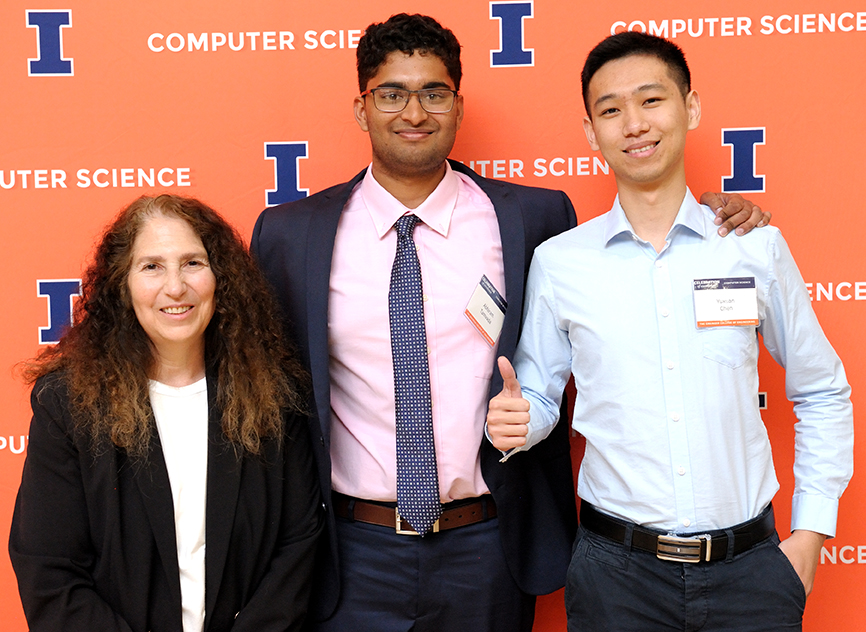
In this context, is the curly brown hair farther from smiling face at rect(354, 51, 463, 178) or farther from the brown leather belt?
smiling face at rect(354, 51, 463, 178)

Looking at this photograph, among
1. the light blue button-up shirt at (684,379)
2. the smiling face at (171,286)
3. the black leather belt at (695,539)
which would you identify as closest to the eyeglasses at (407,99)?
the light blue button-up shirt at (684,379)

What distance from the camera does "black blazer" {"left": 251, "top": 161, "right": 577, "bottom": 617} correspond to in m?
1.90

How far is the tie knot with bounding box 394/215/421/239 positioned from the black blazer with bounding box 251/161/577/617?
170 mm

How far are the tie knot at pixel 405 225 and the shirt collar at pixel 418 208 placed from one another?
0.01 meters

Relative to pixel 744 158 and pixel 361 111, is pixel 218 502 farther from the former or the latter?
pixel 744 158

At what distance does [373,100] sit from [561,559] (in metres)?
1.33

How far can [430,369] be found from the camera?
1.90 metres

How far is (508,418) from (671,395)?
1.23 feet

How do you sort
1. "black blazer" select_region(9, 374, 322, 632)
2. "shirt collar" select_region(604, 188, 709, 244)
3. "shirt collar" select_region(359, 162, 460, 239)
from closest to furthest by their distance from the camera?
1. "black blazer" select_region(9, 374, 322, 632)
2. "shirt collar" select_region(604, 188, 709, 244)
3. "shirt collar" select_region(359, 162, 460, 239)

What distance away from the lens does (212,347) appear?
1.83m

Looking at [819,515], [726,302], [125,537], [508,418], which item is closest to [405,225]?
[508,418]

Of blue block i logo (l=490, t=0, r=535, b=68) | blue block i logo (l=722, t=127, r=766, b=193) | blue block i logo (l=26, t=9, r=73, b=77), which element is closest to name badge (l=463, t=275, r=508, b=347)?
blue block i logo (l=490, t=0, r=535, b=68)

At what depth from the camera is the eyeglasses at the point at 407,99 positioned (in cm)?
196

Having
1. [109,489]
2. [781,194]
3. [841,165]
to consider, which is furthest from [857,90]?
[109,489]
